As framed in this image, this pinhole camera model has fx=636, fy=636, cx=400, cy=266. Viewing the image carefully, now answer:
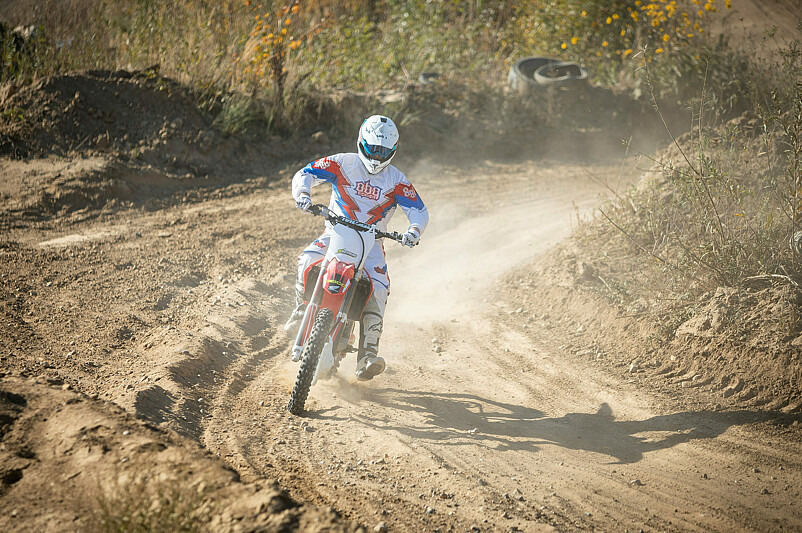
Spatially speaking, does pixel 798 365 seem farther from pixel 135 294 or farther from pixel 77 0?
pixel 77 0

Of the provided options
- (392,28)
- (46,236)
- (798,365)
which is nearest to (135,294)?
(46,236)

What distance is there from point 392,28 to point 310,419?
12.9m

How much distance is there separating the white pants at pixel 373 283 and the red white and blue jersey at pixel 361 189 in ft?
0.84

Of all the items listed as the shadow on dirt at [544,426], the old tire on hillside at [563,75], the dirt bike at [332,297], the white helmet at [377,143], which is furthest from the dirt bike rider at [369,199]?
the old tire on hillside at [563,75]

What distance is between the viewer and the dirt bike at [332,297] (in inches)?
190

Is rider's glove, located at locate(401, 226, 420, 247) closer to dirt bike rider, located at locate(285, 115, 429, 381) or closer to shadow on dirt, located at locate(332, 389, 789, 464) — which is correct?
dirt bike rider, located at locate(285, 115, 429, 381)

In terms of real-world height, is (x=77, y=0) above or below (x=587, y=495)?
above

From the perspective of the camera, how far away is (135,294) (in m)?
7.10

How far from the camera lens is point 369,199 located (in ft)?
17.9

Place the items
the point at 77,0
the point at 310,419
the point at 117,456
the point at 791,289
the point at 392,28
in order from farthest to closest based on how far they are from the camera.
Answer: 1. the point at 392,28
2. the point at 77,0
3. the point at 791,289
4. the point at 310,419
5. the point at 117,456

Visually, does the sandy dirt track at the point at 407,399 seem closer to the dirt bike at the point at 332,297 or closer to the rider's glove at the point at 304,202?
the dirt bike at the point at 332,297

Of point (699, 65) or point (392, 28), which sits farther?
point (392, 28)

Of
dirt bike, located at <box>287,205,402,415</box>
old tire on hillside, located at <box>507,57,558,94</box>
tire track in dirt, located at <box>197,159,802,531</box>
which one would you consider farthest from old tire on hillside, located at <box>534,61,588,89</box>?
dirt bike, located at <box>287,205,402,415</box>

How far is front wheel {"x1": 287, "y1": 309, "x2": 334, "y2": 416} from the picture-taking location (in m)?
4.78
